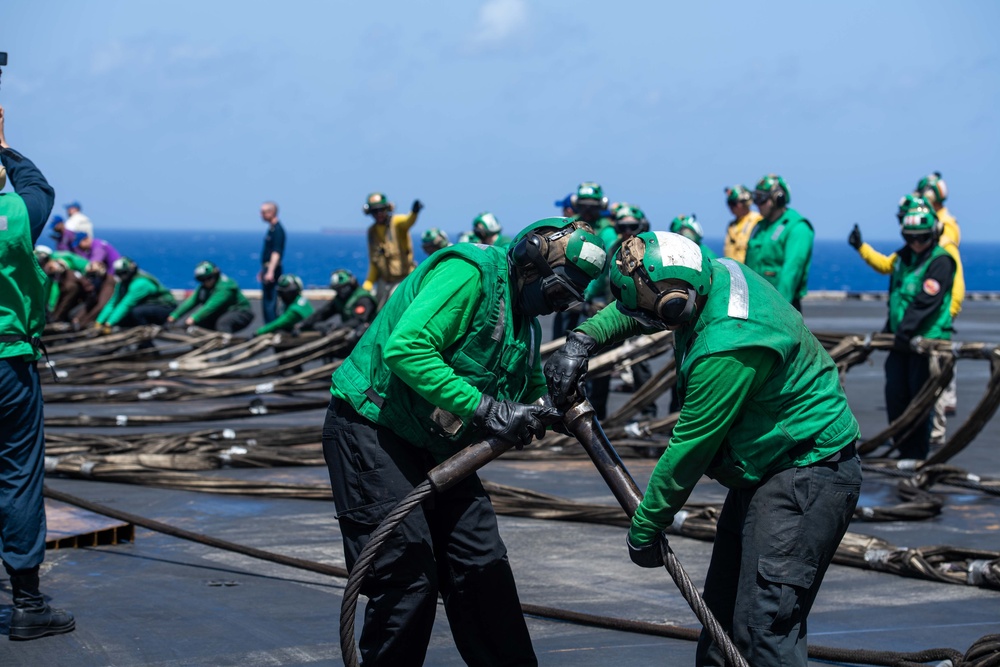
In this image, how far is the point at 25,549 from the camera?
4.99 meters

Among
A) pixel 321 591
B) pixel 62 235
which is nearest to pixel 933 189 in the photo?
pixel 321 591

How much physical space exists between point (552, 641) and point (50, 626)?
1.92 m

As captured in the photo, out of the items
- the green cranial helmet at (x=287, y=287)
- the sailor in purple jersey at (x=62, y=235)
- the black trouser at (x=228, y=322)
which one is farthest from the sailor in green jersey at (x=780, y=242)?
the sailor in purple jersey at (x=62, y=235)

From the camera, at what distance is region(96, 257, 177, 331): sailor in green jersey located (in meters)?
17.8

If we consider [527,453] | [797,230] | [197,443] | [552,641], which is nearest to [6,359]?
[552,641]

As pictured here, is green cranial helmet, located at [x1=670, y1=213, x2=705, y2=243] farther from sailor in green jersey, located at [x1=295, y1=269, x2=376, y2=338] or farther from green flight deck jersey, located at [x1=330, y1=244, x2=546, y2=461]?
green flight deck jersey, located at [x1=330, y1=244, x2=546, y2=461]

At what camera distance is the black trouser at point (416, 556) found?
4090 mm

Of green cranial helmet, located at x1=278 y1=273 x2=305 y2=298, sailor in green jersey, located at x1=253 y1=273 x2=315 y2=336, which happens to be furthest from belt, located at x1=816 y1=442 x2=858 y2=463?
green cranial helmet, located at x1=278 y1=273 x2=305 y2=298

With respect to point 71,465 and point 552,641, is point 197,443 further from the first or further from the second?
point 552,641

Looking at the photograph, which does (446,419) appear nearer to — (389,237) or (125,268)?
(389,237)

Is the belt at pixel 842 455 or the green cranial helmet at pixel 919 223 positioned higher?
the green cranial helmet at pixel 919 223

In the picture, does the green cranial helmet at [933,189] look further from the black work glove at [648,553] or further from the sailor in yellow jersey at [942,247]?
the black work glove at [648,553]

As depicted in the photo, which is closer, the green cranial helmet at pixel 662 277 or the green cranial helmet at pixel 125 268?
the green cranial helmet at pixel 662 277

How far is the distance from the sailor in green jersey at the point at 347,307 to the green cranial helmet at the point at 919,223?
21.0 ft
